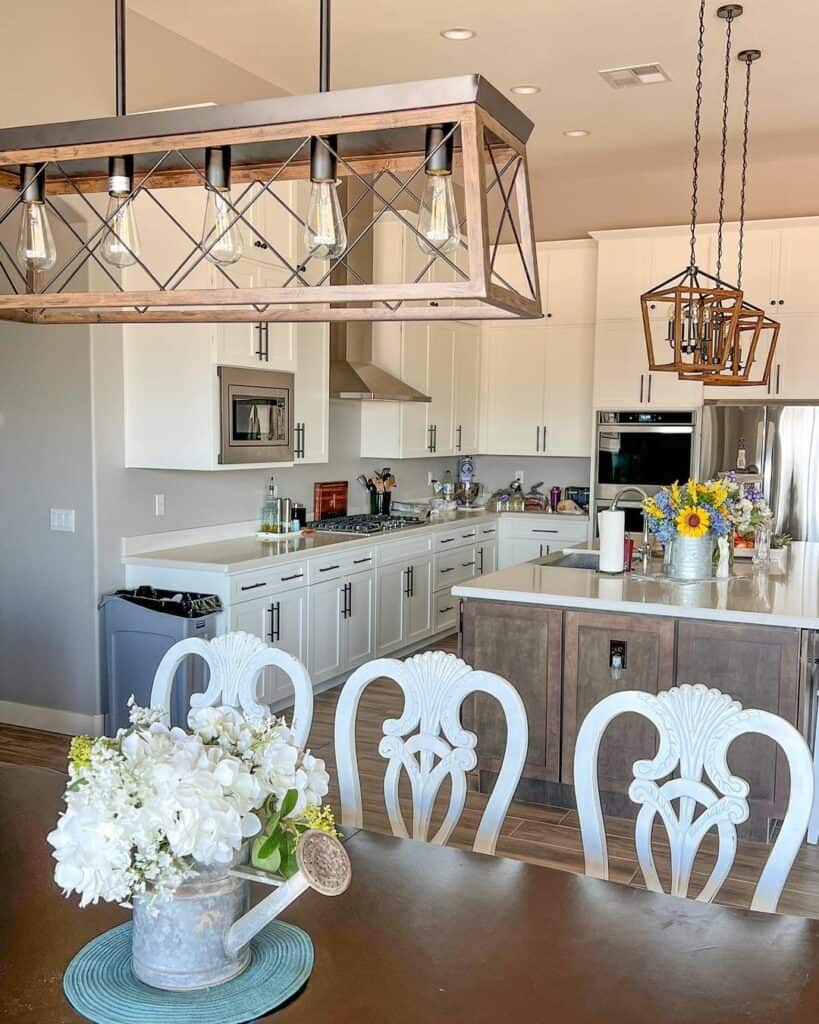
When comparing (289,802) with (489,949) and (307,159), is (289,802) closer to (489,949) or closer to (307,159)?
(489,949)

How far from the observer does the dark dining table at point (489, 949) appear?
4.42ft

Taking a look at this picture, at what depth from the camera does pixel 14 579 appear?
496 centimetres

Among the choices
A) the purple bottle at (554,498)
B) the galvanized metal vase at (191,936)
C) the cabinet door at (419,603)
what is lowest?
the cabinet door at (419,603)

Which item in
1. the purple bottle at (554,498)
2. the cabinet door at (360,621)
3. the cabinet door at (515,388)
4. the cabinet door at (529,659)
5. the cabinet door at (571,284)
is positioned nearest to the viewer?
the cabinet door at (529,659)

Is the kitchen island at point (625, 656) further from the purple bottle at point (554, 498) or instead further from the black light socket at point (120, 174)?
the purple bottle at point (554, 498)

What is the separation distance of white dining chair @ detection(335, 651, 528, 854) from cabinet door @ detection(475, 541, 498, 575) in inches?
203

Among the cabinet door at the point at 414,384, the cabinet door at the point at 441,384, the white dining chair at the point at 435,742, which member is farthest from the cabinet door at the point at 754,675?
the cabinet door at the point at 441,384

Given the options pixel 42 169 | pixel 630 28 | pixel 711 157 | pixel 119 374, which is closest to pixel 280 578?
pixel 119 374

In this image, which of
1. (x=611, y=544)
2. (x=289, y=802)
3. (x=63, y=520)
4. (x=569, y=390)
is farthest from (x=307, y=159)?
(x=569, y=390)

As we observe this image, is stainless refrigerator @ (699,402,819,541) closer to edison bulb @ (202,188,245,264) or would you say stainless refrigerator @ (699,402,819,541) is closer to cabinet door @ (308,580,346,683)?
cabinet door @ (308,580,346,683)

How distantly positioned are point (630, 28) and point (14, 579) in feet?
13.2

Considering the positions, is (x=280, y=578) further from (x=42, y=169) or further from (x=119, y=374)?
(x=42, y=169)

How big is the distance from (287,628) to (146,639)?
0.84 meters

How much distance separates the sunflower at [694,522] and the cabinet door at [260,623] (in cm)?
201
